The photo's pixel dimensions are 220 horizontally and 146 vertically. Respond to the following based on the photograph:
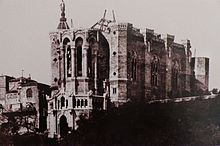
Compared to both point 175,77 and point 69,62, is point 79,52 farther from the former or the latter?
point 175,77

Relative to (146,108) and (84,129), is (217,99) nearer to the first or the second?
(146,108)

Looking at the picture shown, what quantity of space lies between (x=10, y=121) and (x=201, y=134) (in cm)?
129

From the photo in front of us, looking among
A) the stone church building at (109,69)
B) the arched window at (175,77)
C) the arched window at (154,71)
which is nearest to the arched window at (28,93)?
the stone church building at (109,69)

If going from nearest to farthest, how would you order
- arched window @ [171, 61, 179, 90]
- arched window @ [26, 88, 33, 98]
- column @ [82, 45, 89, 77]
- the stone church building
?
the stone church building
arched window @ [171, 61, 179, 90]
column @ [82, 45, 89, 77]
arched window @ [26, 88, 33, 98]

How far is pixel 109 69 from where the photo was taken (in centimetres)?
401

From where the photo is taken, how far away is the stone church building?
3727mm

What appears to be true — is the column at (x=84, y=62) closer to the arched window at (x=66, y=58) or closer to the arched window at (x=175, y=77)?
the arched window at (x=66, y=58)

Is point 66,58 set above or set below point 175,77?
above

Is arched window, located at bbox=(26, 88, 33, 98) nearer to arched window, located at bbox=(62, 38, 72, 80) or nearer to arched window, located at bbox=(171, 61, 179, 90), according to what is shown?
arched window, located at bbox=(62, 38, 72, 80)

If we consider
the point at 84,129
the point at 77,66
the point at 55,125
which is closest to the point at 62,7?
the point at 84,129

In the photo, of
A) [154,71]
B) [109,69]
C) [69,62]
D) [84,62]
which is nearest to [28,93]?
[69,62]

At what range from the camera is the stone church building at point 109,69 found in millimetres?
3727

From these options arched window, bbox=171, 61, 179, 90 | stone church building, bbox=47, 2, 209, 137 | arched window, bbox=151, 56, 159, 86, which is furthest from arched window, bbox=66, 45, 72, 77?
arched window, bbox=171, 61, 179, 90

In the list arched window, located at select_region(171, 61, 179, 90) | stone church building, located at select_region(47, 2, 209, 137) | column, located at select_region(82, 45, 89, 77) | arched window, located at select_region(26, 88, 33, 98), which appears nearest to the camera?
stone church building, located at select_region(47, 2, 209, 137)
